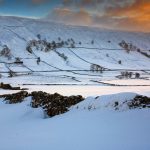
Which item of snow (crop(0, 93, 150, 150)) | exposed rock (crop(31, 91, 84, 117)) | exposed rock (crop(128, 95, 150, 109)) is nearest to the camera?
snow (crop(0, 93, 150, 150))

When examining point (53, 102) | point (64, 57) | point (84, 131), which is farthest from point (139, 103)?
point (64, 57)

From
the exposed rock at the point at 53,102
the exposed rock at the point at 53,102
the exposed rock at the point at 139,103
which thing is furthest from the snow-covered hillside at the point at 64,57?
the exposed rock at the point at 139,103

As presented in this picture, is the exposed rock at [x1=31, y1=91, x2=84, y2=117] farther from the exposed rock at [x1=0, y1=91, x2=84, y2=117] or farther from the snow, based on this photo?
the snow

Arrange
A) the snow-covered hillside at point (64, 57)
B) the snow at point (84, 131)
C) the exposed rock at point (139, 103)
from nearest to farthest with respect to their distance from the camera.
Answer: the snow at point (84, 131), the exposed rock at point (139, 103), the snow-covered hillside at point (64, 57)

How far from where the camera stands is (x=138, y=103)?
17.9 meters

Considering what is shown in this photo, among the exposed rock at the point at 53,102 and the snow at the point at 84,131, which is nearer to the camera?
the snow at the point at 84,131

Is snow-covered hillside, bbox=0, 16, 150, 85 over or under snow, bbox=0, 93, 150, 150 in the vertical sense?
over

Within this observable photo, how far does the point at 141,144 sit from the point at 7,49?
14637 cm

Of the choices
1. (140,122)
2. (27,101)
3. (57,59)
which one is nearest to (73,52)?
(57,59)

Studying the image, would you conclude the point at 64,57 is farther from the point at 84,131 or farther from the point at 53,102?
the point at 84,131

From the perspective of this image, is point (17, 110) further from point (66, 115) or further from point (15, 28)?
point (15, 28)

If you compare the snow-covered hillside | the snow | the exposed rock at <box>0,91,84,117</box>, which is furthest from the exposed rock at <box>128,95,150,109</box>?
the snow-covered hillside

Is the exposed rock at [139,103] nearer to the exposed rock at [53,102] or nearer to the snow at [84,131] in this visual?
the snow at [84,131]

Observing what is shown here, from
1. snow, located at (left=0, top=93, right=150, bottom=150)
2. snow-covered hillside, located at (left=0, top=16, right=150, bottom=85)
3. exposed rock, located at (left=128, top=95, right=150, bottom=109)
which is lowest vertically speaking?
snow, located at (left=0, top=93, right=150, bottom=150)
